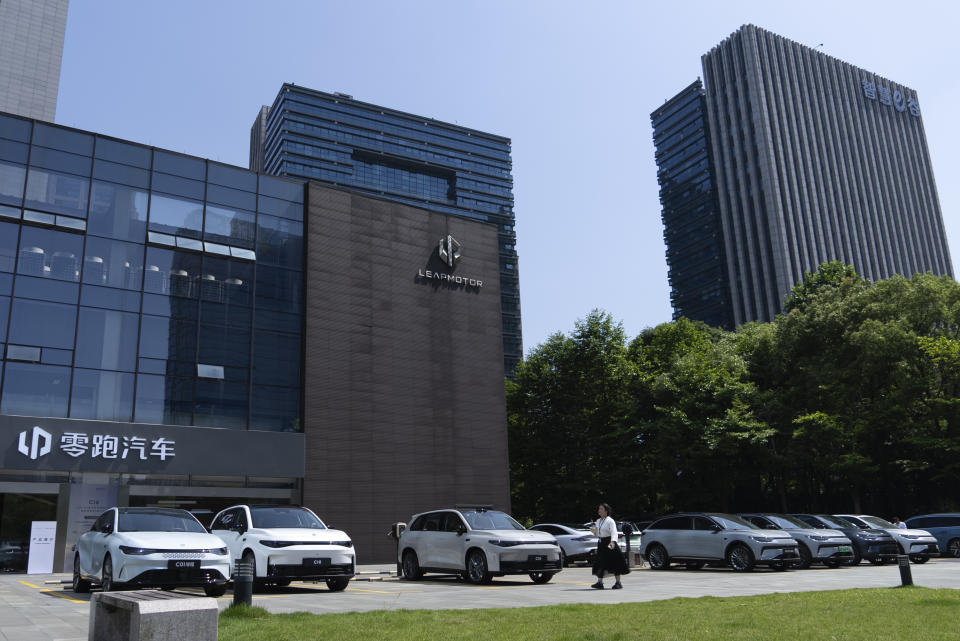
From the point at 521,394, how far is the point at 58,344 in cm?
2795

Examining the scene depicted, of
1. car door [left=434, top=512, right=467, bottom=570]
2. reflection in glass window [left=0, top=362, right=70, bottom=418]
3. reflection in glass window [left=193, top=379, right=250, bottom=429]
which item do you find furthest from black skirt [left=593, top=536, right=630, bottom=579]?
reflection in glass window [left=0, top=362, right=70, bottom=418]

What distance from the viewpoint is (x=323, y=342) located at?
28.9 meters

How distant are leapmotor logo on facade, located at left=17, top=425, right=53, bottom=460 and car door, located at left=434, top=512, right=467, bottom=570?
1384 centimetres

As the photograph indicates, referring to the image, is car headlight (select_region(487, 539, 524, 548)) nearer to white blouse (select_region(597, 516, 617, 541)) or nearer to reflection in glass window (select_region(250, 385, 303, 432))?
white blouse (select_region(597, 516, 617, 541))

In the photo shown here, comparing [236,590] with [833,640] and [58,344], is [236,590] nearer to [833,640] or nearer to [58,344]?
[833,640]

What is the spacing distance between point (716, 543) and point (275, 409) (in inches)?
632

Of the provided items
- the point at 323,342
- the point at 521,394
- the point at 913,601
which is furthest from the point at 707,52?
the point at 913,601

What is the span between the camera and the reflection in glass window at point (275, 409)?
1083 inches

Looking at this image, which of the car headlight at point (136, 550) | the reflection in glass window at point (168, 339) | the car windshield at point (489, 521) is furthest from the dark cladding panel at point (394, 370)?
the car headlight at point (136, 550)

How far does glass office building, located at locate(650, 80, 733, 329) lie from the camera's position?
118688mm

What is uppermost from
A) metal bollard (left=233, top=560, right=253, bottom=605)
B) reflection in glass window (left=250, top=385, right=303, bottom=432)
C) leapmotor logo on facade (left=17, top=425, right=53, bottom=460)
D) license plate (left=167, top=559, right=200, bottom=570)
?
reflection in glass window (left=250, top=385, right=303, bottom=432)

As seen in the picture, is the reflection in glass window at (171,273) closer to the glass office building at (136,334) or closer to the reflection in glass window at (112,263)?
the glass office building at (136,334)

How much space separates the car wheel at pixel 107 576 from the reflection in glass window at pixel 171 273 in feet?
50.8

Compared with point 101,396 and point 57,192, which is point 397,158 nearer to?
point 57,192
